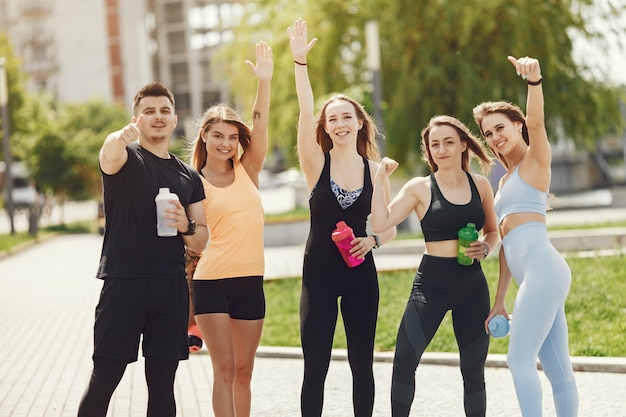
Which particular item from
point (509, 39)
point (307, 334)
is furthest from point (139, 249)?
point (509, 39)

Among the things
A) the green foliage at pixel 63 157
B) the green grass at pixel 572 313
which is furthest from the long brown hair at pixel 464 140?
the green foliage at pixel 63 157

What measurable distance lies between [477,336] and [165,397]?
1.63 metres

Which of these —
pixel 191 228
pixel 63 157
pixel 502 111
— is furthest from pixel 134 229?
pixel 63 157

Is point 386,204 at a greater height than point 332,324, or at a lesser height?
greater

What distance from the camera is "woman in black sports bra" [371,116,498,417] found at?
505 cm

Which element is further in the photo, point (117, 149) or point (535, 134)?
point (535, 134)

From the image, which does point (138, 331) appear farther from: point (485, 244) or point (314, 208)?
point (485, 244)

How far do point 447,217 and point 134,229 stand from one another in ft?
5.29

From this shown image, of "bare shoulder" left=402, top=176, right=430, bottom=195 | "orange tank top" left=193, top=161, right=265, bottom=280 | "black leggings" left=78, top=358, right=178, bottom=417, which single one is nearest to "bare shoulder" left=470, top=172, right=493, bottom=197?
"bare shoulder" left=402, top=176, right=430, bottom=195

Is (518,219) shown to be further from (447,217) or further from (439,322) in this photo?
(439,322)

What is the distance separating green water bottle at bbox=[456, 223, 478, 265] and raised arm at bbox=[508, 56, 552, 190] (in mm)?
380

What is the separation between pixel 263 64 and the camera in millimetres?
5637

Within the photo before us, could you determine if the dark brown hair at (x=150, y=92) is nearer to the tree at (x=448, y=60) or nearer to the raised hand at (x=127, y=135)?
the raised hand at (x=127, y=135)

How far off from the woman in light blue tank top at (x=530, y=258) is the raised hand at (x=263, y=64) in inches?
49.0
